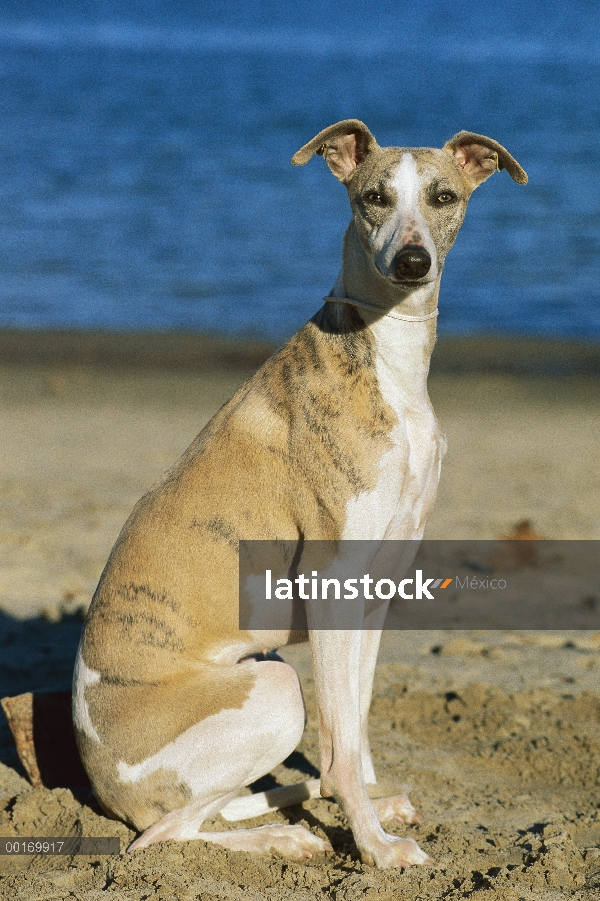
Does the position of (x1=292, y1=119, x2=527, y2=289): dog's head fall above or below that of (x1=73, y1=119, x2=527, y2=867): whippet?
above

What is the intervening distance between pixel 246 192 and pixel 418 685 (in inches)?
923

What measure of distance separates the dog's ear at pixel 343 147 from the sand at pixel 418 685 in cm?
264

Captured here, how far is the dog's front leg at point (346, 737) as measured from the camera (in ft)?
12.4

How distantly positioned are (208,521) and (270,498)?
250 millimetres

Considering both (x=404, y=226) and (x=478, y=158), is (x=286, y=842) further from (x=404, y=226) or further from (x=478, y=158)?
(x=478, y=158)

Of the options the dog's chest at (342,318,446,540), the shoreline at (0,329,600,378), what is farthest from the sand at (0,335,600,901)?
the shoreline at (0,329,600,378)

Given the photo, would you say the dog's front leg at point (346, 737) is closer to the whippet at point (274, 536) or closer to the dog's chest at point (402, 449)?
the whippet at point (274, 536)

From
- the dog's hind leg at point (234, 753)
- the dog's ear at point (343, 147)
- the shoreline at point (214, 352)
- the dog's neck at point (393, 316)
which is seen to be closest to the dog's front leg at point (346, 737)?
the dog's hind leg at point (234, 753)

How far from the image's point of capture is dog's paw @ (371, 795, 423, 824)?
427cm

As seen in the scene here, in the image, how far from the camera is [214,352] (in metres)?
14.8

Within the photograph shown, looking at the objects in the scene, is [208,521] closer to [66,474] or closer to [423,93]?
[66,474]

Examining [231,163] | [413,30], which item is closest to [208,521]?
[231,163]

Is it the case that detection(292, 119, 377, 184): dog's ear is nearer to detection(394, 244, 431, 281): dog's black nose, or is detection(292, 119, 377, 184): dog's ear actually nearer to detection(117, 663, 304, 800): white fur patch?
detection(394, 244, 431, 281): dog's black nose

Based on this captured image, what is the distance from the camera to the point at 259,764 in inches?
150
